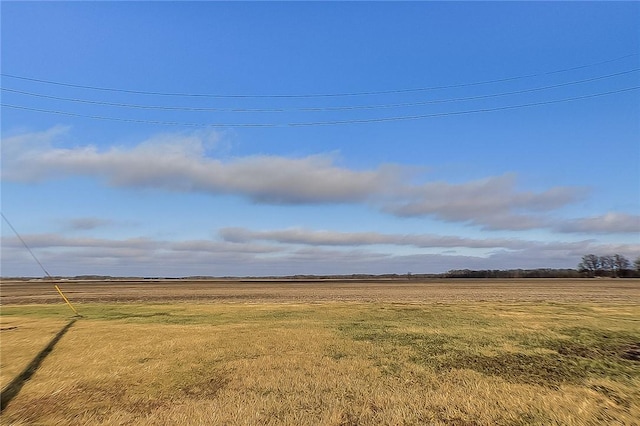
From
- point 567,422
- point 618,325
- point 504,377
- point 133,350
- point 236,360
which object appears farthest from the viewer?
point 618,325

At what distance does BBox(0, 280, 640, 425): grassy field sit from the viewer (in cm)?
917

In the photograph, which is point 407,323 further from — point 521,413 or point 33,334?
point 33,334

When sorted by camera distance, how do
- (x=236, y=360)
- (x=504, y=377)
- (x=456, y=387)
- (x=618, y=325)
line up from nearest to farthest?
(x=456, y=387) → (x=504, y=377) → (x=236, y=360) → (x=618, y=325)

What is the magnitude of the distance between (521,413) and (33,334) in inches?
895

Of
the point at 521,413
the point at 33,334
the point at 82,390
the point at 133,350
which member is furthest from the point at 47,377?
the point at 521,413

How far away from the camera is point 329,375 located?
12.2m

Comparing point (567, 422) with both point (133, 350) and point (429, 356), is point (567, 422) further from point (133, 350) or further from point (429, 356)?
point (133, 350)

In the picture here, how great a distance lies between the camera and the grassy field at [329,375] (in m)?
9.17

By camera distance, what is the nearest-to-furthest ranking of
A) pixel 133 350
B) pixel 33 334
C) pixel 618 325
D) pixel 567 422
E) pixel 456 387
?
1. pixel 567 422
2. pixel 456 387
3. pixel 133 350
4. pixel 33 334
5. pixel 618 325

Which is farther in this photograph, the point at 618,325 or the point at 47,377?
the point at 618,325

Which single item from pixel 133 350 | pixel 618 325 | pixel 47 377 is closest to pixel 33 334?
pixel 133 350

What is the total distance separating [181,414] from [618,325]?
24089 millimetres

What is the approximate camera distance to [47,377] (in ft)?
40.5

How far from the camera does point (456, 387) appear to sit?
1098 cm
